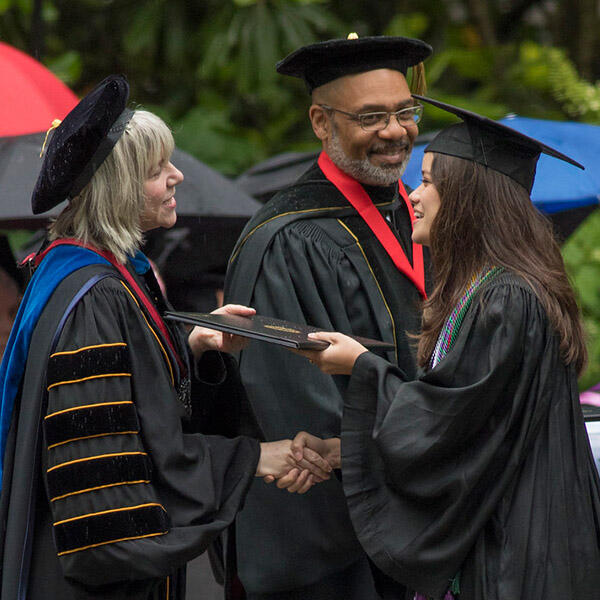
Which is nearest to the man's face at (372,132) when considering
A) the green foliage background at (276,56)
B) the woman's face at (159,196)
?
the woman's face at (159,196)

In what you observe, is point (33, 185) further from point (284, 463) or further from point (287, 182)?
point (284, 463)

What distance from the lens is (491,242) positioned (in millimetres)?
2682

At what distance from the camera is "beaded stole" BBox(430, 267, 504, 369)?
8.76ft

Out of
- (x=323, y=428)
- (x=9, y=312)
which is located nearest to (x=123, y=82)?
(x=323, y=428)

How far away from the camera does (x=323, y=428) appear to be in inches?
129

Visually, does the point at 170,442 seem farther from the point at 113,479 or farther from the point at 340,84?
the point at 340,84

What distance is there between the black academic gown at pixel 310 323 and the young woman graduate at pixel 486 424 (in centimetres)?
59

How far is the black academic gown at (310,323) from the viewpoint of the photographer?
333 centimetres

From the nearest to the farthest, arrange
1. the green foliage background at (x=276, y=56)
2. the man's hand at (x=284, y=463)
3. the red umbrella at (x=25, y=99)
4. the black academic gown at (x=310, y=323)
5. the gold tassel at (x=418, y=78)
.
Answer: the man's hand at (x=284, y=463)
the black academic gown at (x=310, y=323)
the gold tassel at (x=418, y=78)
the red umbrella at (x=25, y=99)
the green foliage background at (x=276, y=56)

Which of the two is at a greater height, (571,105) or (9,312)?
(571,105)

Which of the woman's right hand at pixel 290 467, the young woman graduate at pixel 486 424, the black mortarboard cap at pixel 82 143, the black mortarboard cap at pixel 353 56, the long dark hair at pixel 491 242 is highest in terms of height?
the black mortarboard cap at pixel 353 56

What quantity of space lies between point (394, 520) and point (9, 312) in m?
2.89

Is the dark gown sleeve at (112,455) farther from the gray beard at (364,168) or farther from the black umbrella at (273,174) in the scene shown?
the black umbrella at (273,174)

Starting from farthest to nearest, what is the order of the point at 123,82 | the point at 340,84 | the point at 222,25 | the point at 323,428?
the point at 222,25 < the point at 340,84 < the point at 323,428 < the point at 123,82
